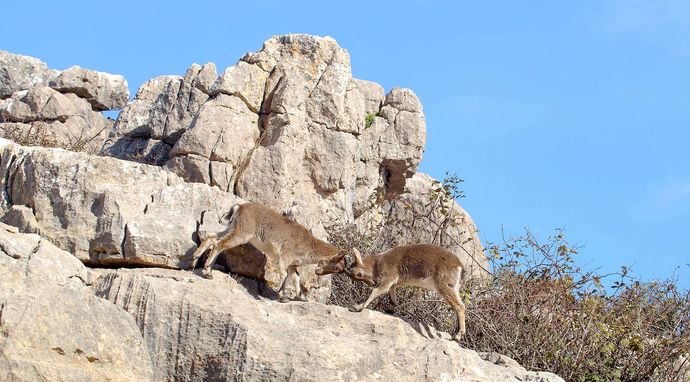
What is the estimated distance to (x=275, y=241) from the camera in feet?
39.5

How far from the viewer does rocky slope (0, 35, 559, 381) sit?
30.4 ft

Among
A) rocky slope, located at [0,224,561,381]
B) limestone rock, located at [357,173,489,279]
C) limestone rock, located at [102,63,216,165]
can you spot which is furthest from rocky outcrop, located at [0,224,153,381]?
limestone rock, located at [102,63,216,165]

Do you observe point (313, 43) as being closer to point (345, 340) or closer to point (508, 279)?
point (508, 279)

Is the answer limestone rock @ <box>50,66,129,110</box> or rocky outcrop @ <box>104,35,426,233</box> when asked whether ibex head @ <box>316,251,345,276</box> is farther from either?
limestone rock @ <box>50,66,129,110</box>

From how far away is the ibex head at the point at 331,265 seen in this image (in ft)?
41.2

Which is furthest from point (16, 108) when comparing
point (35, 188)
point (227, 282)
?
point (227, 282)

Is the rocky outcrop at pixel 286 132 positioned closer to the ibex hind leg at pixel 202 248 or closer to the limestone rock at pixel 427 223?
the limestone rock at pixel 427 223

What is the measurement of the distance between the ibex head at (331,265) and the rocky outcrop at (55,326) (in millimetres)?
3467

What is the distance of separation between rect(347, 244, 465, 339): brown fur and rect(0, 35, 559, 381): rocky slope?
2.03 feet

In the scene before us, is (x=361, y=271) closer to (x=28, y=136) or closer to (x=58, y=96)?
(x=28, y=136)

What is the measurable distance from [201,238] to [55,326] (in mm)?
2967

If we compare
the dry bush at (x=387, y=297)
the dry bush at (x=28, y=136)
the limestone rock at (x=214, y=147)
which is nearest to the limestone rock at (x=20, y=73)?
the dry bush at (x=28, y=136)

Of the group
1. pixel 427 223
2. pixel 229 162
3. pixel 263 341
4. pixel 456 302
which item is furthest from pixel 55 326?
pixel 427 223

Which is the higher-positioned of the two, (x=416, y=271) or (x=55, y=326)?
(x=416, y=271)
